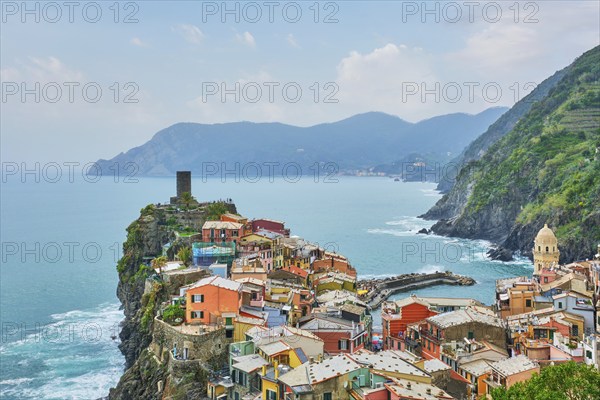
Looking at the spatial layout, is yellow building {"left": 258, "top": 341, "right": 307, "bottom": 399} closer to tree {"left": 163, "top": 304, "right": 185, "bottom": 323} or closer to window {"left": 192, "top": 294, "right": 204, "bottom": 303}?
window {"left": 192, "top": 294, "right": 204, "bottom": 303}

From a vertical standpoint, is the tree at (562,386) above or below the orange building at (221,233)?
below

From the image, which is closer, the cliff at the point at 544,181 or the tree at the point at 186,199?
the tree at the point at 186,199

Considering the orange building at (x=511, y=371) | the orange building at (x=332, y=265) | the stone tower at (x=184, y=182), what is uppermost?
the stone tower at (x=184, y=182)

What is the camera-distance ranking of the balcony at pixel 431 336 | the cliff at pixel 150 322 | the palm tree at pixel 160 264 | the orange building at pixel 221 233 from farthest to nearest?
1. the orange building at pixel 221 233
2. the palm tree at pixel 160 264
3. the balcony at pixel 431 336
4. the cliff at pixel 150 322

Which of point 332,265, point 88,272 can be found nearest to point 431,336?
point 332,265

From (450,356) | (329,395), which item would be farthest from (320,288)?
(329,395)

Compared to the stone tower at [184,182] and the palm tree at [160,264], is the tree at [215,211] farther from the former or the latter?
the stone tower at [184,182]

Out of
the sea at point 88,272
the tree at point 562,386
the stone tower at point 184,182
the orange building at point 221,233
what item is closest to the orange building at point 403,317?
the sea at point 88,272
